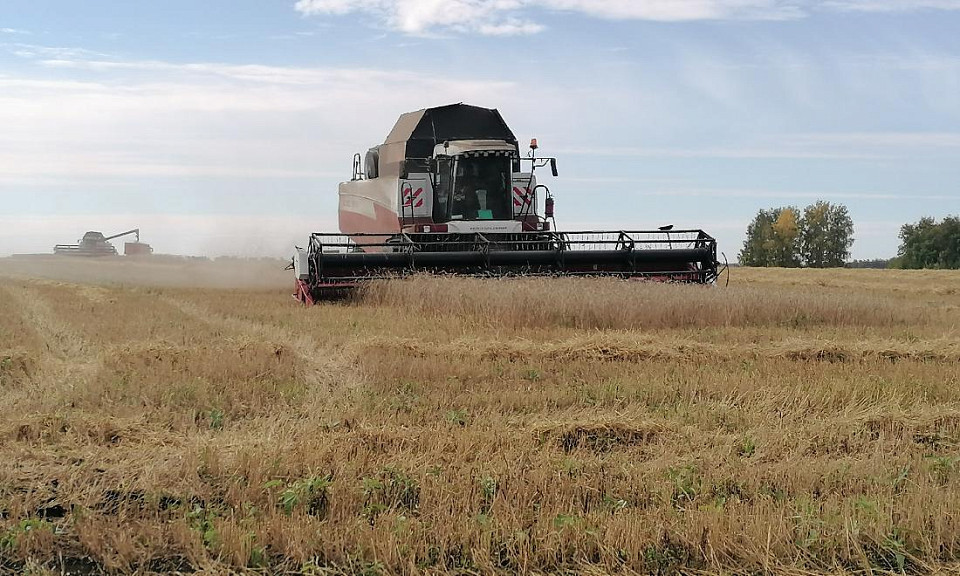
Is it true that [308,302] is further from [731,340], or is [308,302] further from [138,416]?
[138,416]

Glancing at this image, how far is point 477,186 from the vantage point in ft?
56.6

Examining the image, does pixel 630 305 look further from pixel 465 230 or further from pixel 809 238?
pixel 809 238

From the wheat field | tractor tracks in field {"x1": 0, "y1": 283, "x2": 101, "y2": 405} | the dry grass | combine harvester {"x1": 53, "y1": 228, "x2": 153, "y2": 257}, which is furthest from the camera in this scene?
combine harvester {"x1": 53, "y1": 228, "x2": 153, "y2": 257}

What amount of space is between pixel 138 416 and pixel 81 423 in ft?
1.13

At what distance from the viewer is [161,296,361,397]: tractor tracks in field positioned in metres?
7.82

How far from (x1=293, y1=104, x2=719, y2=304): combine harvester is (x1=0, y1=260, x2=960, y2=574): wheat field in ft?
14.3

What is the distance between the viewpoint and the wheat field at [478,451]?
395 cm

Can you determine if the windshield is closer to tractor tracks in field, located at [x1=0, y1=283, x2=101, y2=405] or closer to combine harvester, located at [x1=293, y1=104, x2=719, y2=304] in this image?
combine harvester, located at [x1=293, y1=104, x2=719, y2=304]

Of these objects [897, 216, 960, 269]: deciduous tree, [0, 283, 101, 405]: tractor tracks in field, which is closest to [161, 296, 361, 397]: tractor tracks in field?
[0, 283, 101, 405]: tractor tracks in field

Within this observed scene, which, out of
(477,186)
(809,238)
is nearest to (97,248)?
(477,186)

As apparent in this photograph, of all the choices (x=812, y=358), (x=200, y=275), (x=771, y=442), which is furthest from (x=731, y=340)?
(x=200, y=275)

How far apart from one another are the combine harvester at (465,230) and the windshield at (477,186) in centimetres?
2

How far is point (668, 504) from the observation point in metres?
4.46

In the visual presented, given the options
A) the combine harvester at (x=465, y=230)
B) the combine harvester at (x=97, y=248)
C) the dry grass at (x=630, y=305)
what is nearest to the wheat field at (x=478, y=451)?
the dry grass at (x=630, y=305)
